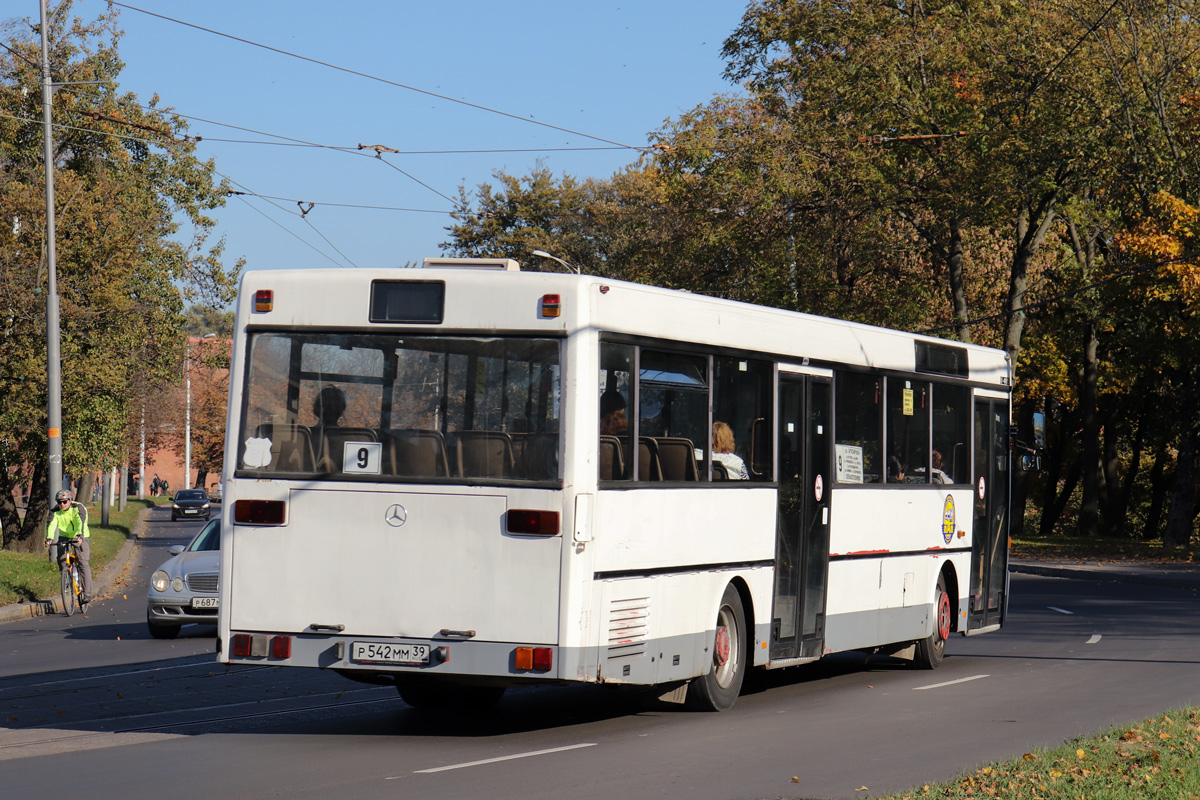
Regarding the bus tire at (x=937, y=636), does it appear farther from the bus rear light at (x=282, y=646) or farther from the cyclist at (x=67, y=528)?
the cyclist at (x=67, y=528)

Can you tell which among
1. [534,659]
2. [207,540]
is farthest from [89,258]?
[534,659]

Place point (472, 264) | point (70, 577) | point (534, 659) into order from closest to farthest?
point (534, 659) < point (472, 264) < point (70, 577)

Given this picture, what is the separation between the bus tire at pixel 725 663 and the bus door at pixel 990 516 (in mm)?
4832

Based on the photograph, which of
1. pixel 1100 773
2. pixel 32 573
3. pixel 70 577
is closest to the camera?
pixel 1100 773

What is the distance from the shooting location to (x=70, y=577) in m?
22.7

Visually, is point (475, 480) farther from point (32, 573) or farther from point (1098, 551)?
point (1098, 551)

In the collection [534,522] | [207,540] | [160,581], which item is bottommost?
[160,581]

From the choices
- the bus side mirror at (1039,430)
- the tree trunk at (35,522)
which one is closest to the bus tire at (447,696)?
the bus side mirror at (1039,430)

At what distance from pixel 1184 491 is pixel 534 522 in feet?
112

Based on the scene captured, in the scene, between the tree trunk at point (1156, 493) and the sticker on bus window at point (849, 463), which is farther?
the tree trunk at point (1156, 493)

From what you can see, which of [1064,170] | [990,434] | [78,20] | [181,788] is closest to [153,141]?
[78,20]

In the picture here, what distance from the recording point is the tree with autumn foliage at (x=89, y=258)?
31.3 meters

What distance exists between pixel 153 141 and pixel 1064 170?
21849 millimetres

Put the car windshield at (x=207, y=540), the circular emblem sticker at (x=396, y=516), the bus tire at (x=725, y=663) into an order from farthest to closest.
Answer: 1. the car windshield at (x=207, y=540)
2. the bus tire at (x=725, y=663)
3. the circular emblem sticker at (x=396, y=516)
